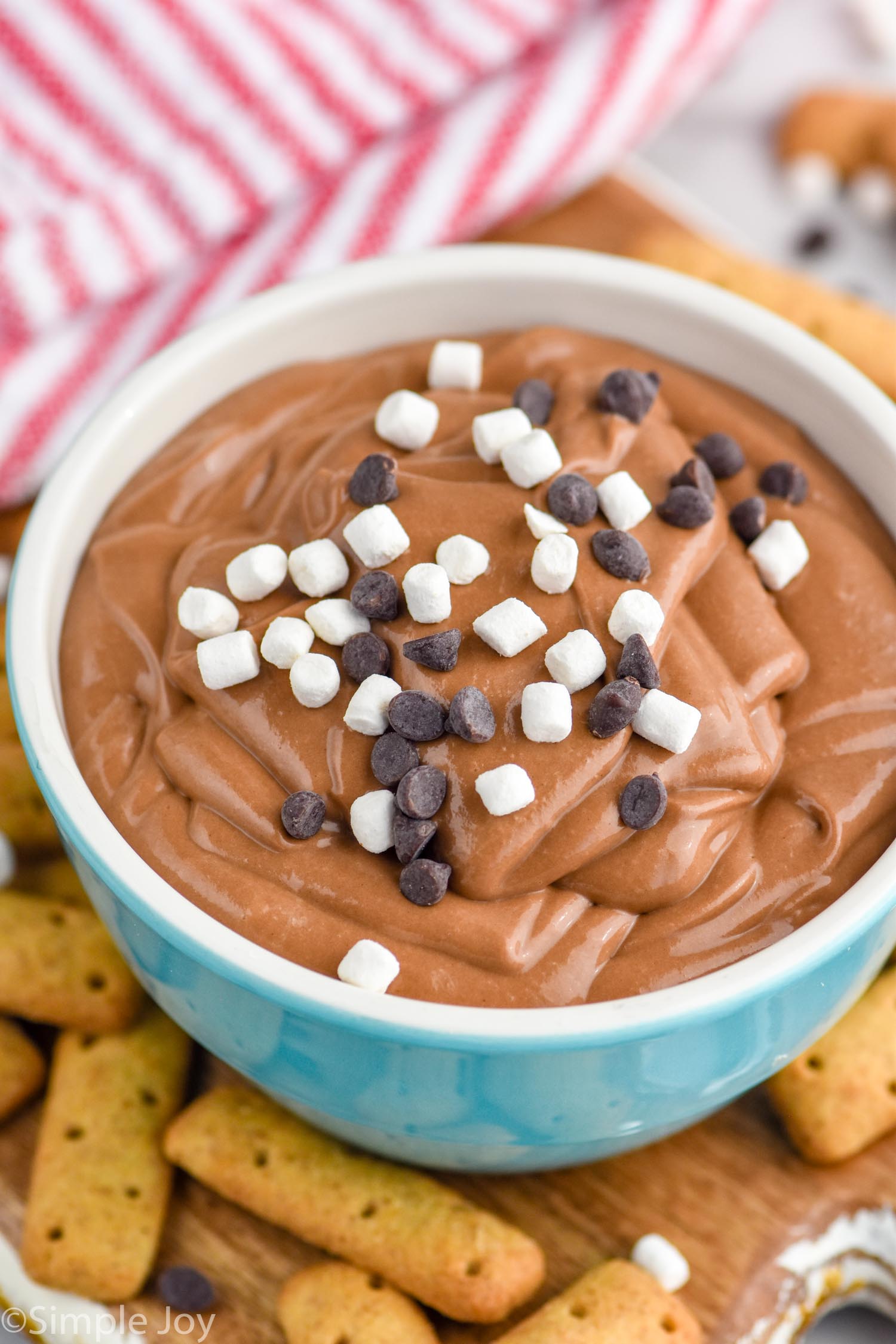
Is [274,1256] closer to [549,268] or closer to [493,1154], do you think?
[493,1154]

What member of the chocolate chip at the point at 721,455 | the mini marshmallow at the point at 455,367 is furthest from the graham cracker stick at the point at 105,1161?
the chocolate chip at the point at 721,455

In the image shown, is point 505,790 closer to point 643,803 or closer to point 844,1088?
point 643,803

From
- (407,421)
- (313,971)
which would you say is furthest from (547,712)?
(407,421)

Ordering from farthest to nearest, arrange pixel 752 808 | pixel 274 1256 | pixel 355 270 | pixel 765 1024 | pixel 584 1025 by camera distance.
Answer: pixel 355 270, pixel 274 1256, pixel 752 808, pixel 765 1024, pixel 584 1025

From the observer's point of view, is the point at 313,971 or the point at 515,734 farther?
the point at 515,734

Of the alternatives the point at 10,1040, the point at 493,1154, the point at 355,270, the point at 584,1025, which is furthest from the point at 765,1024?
the point at 355,270
